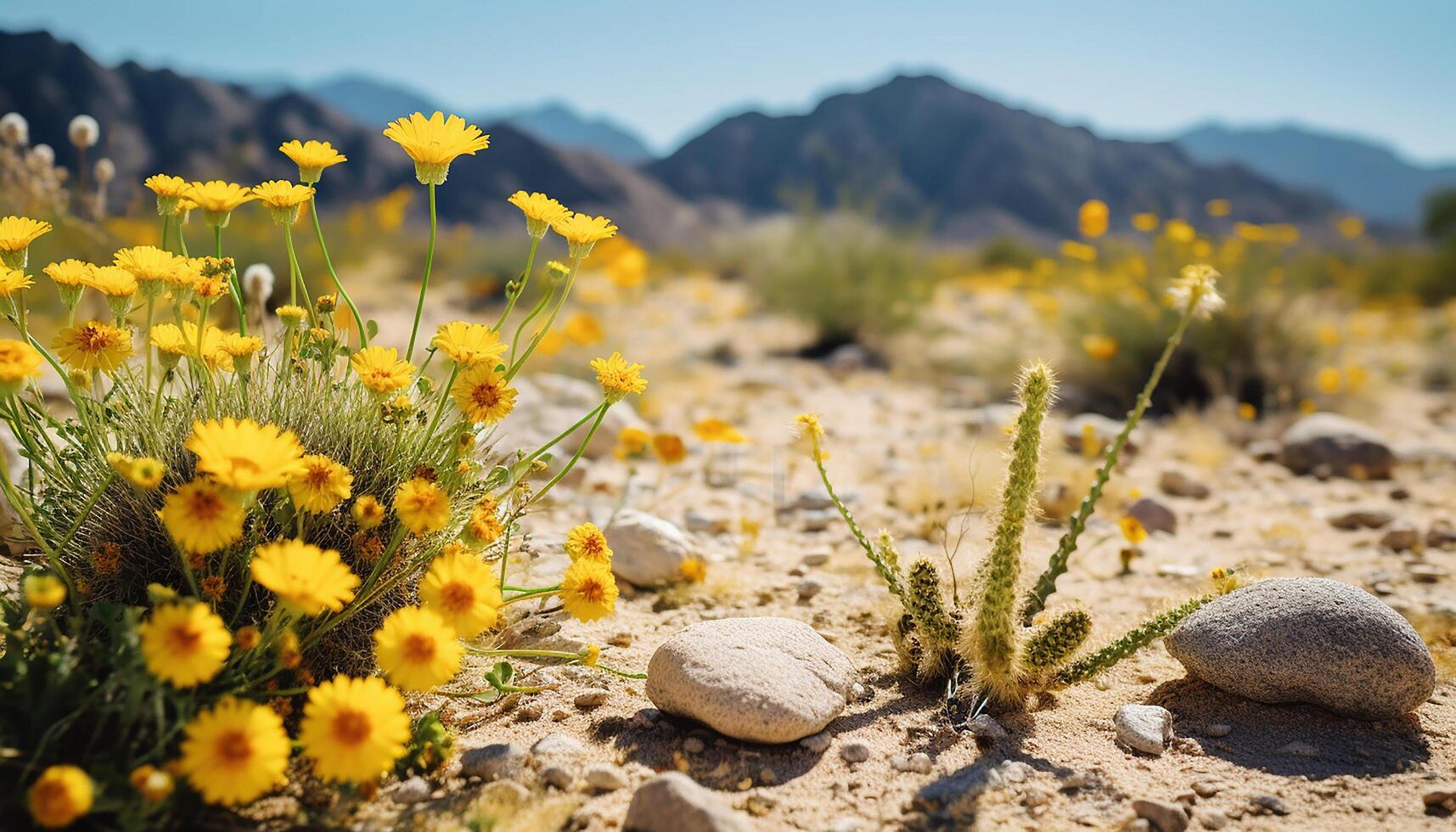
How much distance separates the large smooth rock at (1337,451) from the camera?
4914 millimetres

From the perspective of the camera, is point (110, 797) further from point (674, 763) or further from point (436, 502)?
point (674, 763)

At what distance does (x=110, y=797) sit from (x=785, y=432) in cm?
419

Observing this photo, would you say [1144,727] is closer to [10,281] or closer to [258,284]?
[10,281]

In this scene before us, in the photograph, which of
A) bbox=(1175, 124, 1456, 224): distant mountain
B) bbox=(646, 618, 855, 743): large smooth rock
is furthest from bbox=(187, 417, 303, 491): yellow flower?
bbox=(1175, 124, 1456, 224): distant mountain

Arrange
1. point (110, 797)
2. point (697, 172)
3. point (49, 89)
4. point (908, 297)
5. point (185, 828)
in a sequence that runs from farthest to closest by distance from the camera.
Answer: point (697, 172) → point (49, 89) → point (908, 297) → point (185, 828) → point (110, 797)

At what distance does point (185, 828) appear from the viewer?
5.13ft

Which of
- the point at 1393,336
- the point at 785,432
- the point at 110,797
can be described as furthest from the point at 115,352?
the point at 1393,336

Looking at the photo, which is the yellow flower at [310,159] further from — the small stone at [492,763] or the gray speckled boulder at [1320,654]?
the gray speckled boulder at [1320,654]

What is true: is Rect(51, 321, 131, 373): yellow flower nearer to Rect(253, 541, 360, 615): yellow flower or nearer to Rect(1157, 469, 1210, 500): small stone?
Rect(253, 541, 360, 615): yellow flower

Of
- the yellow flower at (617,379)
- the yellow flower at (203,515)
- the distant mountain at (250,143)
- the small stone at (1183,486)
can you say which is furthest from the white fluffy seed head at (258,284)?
the small stone at (1183,486)

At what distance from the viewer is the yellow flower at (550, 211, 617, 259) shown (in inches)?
78.2

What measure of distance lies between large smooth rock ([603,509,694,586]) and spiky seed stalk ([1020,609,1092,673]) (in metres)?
1.25

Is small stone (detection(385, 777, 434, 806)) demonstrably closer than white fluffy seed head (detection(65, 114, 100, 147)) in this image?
Yes

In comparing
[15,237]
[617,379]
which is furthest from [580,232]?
[15,237]
